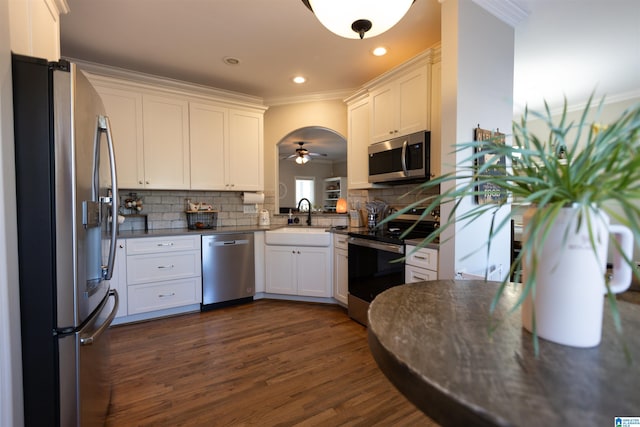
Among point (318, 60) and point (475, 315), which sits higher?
point (318, 60)

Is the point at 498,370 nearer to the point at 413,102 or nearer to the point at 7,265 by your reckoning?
the point at 7,265

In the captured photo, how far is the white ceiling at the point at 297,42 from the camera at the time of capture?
2.20 metres

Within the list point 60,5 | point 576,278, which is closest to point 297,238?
point 60,5

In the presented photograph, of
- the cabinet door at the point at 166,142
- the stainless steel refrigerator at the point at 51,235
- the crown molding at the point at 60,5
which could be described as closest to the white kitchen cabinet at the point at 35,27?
the crown molding at the point at 60,5

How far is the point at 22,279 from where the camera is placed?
3.73ft

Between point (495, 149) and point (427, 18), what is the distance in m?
2.28

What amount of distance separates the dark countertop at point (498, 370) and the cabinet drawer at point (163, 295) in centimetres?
283

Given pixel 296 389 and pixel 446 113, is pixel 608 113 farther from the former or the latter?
pixel 296 389

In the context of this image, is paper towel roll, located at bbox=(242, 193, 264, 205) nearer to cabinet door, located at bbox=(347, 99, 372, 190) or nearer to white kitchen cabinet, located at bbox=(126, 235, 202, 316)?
white kitchen cabinet, located at bbox=(126, 235, 202, 316)

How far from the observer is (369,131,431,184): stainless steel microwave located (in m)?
2.55

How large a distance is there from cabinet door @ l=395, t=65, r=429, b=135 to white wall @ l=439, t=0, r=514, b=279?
1.61 feet

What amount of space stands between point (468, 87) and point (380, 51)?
1118 millimetres

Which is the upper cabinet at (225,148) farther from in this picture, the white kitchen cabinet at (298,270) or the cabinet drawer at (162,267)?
the white kitchen cabinet at (298,270)

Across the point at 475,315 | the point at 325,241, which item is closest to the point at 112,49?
the point at 325,241
